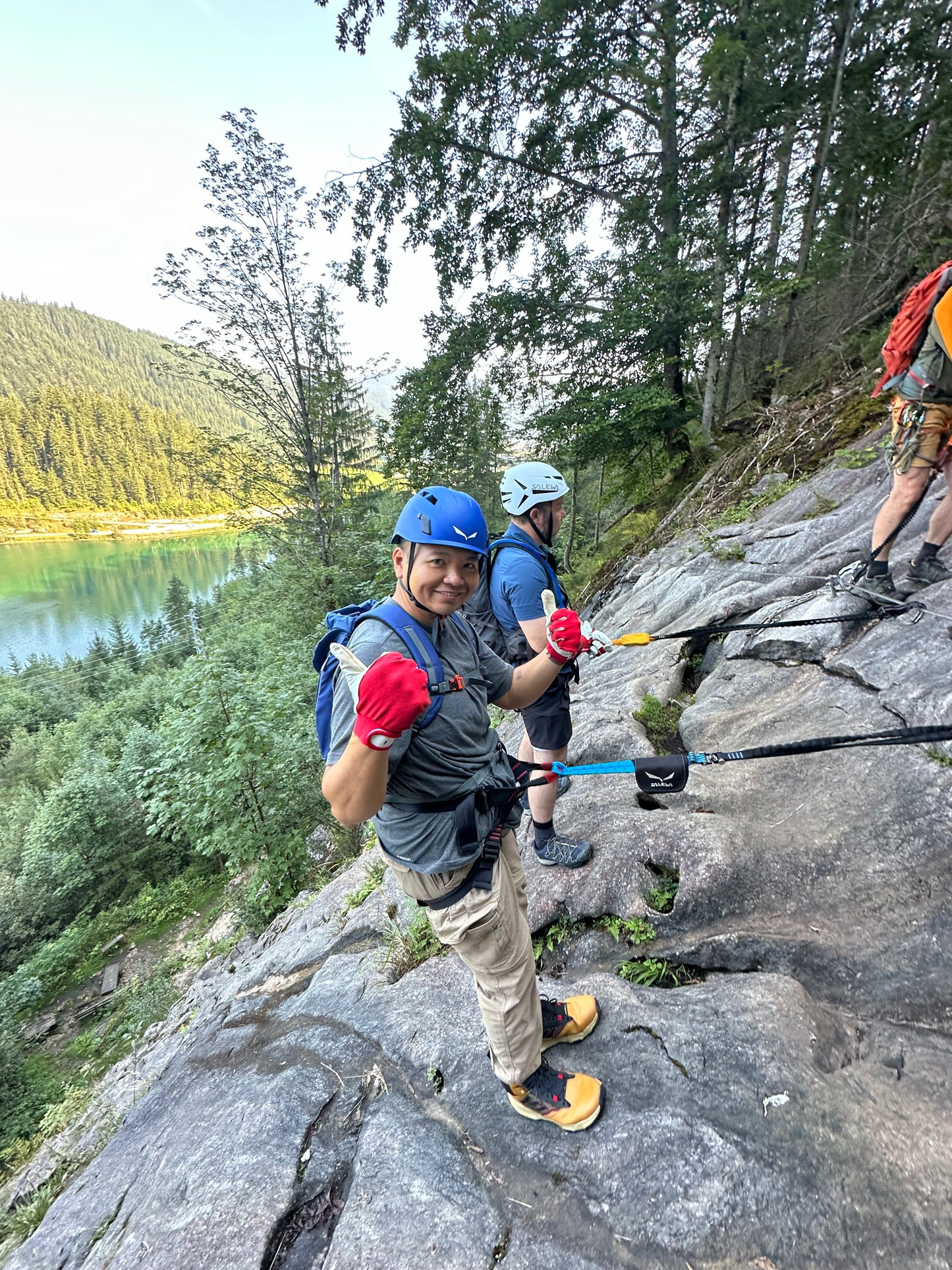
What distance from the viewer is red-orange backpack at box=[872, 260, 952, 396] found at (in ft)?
13.2

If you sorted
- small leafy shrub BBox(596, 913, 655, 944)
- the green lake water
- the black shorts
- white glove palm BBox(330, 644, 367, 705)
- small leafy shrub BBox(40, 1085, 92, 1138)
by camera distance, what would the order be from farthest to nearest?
1. the green lake water
2. small leafy shrub BBox(40, 1085, 92, 1138)
3. the black shorts
4. small leafy shrub BBox(596, 913, 655, 944)
5. white glove palm BBox(330, 644, 367, 705)

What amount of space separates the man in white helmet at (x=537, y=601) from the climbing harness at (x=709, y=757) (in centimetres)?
87

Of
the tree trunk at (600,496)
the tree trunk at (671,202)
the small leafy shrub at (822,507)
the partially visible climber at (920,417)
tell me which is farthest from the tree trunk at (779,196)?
the partially visible climber at (920,417)

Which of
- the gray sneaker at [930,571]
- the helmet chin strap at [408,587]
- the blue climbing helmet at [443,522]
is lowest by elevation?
the gray sneaker at [930,571]

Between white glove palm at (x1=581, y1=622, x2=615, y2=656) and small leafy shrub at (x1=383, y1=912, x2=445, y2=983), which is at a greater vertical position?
white glove palm at (x1=581, y1=622, x2=615, y2=656)

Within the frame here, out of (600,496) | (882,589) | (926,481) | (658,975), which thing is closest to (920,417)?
(926,481)

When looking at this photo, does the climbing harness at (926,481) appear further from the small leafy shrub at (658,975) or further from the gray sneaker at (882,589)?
the small leafy shrub at (658,975)

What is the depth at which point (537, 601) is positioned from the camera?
11.1 ft

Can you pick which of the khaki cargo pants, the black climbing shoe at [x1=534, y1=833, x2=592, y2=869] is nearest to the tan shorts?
the black climbing shoe at [x1=534, y1=833, x2=592, y2=869]

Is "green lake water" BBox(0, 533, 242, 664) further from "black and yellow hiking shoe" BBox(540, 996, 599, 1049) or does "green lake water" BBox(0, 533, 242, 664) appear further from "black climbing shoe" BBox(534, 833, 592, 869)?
"black and yellow hiking shoe" BBox(540, 996, 599, 1049)

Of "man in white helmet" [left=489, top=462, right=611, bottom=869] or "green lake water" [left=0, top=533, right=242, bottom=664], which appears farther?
"green lake water" [left=0, top=533, right=242, bottom=664]

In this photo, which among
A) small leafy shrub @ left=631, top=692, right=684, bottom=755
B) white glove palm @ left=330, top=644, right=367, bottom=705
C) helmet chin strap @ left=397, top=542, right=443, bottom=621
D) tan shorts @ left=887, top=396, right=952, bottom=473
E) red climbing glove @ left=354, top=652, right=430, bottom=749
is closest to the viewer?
red climbing glove @ left=354, top=652, right=430, bottom=749

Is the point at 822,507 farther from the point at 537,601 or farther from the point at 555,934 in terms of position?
the point at 555,934

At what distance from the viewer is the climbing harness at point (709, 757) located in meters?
2.10
